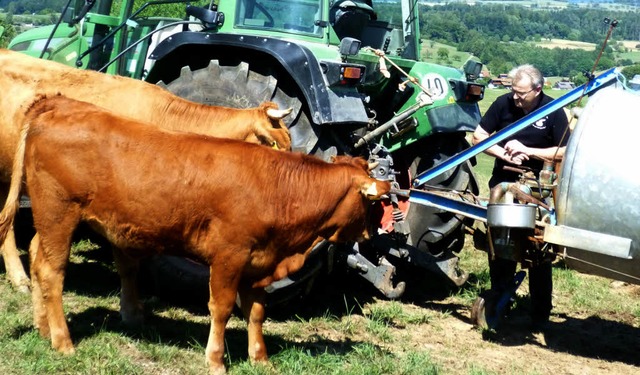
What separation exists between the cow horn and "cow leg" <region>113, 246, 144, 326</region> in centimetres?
123

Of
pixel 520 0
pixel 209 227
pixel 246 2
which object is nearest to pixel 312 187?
pixel 209 227

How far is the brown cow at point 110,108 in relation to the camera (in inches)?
221

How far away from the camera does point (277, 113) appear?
5.51 m

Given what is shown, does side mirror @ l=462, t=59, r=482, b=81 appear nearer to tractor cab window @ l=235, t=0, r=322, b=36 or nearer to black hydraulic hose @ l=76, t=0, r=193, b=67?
tractor cab window @ l=235, t=0, r=322, b=36

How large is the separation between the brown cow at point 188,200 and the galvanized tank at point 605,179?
1.17m

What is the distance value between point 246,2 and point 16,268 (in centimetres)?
250

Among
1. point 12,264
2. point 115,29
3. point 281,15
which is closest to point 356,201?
point 281,15

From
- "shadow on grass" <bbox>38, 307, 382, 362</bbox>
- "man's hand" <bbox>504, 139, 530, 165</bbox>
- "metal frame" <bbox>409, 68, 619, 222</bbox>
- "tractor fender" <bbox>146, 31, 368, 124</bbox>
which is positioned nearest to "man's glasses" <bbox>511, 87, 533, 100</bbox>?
"man's hand" <bbox>504, 139, 530, 165</bbox>

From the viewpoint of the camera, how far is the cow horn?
5.46 metres

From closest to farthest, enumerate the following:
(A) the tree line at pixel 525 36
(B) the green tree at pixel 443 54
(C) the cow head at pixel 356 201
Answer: (C) the cow head at pixel 356 201
(B) the green tree at pixel 443 54
(A) the tree line at pixel 525 36

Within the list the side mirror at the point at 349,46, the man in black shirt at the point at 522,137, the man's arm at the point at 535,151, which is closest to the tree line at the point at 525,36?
the man in black shirt at the point at 522,137

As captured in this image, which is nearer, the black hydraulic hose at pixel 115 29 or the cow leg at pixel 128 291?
the cow leg at pixel 128 291

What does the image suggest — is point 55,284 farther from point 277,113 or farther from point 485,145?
point 485,145

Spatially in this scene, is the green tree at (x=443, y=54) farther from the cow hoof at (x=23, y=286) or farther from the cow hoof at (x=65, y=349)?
the cow hoof at (x=65, y=349)
